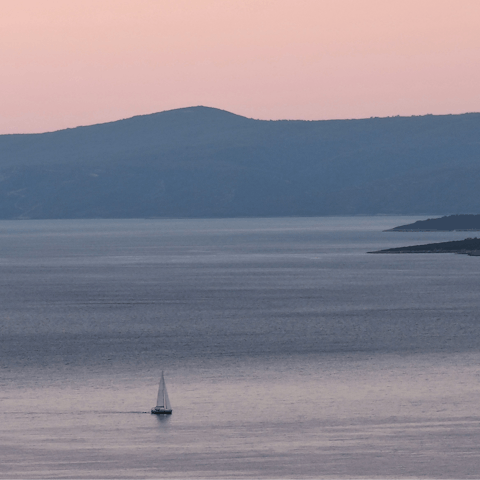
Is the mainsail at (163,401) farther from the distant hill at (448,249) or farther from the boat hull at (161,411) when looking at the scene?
the distant hill at (448,249)

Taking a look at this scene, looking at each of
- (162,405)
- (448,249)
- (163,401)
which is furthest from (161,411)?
(448,249)

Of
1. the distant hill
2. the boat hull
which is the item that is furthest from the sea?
the distant hill

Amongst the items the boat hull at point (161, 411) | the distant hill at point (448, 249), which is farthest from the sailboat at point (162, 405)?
the distant hill at point (448, 249)

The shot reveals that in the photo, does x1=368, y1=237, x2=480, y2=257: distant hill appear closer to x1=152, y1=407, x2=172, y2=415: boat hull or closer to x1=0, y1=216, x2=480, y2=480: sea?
x1=0, y1=216, x2=480, y2=480: sea

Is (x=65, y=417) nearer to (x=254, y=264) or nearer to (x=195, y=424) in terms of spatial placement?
(x=195, y=424)

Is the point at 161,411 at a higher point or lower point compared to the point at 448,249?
lower

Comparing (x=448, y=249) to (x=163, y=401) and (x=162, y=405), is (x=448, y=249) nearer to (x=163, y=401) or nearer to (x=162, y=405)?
(x=163, y=401)

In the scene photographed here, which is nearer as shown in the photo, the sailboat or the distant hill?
the sailboat

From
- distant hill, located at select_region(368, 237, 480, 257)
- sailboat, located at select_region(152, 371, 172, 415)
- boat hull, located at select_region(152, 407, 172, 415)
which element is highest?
distant hill, located at select_region(368, 237, 480, 257)
